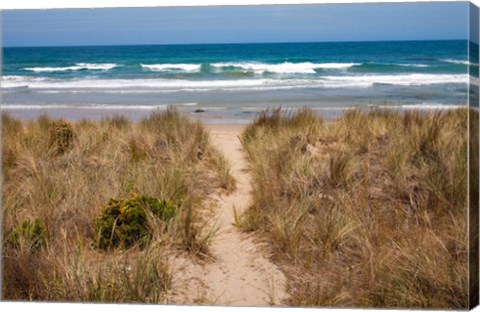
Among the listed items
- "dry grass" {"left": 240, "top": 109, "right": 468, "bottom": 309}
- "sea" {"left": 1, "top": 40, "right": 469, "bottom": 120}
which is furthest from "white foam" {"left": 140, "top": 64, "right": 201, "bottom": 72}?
"dry grass" {"left": 240, "top": 109, "right": 468, "bottom": 309}

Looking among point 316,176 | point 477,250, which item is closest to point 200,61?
point 316,176

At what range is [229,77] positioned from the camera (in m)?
4.20

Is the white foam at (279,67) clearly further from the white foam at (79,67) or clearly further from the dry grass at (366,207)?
the white foam at (79,67)

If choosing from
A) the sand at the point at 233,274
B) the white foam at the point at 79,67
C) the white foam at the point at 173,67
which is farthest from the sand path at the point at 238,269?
the white foam at the point at 79,67

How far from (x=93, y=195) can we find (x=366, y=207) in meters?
1.81

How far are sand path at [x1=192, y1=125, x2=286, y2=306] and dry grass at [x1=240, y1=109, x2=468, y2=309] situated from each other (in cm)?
8

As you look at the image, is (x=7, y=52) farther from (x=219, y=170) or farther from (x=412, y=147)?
(x=412, y=147)

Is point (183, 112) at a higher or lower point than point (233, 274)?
higher

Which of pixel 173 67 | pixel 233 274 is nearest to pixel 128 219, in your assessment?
pixel 233 274

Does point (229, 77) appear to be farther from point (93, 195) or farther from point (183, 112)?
point (93, 195)

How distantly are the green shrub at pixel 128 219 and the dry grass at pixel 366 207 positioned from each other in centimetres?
58

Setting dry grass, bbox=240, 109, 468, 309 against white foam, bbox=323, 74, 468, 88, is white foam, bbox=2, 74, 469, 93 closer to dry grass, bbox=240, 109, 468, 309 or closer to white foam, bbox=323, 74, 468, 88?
white foam, bbox=323, 74, 468, 88

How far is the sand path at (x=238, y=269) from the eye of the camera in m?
3.29

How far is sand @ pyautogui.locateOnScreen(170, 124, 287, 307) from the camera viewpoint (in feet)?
10.8
